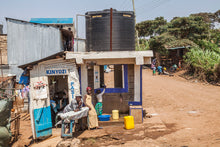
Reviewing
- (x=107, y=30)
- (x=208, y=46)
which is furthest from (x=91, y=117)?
(x=208, y=46)

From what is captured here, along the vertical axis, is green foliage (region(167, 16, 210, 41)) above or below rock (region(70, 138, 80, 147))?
above

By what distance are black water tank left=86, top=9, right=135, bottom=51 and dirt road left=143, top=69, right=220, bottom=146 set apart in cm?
413

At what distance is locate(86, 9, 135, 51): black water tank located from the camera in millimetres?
10203

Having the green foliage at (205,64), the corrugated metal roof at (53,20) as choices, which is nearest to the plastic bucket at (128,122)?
the green foliage at (205,64)

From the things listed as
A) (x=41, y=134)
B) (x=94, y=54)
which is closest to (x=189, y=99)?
(x=94, y=54)

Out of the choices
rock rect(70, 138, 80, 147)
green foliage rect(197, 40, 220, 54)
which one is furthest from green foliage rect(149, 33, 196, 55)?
rock rect(70, 138, 80, 147)

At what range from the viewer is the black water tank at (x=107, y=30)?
10.2 meters

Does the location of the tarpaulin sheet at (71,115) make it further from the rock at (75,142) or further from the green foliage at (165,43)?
the green foliage at (165,43)

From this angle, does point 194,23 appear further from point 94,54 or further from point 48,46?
point 94,54

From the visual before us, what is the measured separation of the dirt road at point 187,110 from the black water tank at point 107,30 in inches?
162

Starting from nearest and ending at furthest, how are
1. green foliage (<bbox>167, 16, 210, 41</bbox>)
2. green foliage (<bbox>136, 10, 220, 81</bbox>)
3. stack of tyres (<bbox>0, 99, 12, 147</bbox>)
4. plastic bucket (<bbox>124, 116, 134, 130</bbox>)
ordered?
stack of tyres (<bbox>0, 99, 12, 147</bbox>)
plastic bucket (<bbox>124, 116, 134, 130</bbox>)
green foliage (<bbox>136, 10, 220, 81</bbox>)
green foliage (<bbox>167, 16, 210, 41</bbox>)

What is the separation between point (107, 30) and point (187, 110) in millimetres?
5859

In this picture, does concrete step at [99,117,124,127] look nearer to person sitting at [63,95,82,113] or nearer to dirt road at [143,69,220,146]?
person sitting at [63,95,82,113]

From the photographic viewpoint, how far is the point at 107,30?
403 inches
